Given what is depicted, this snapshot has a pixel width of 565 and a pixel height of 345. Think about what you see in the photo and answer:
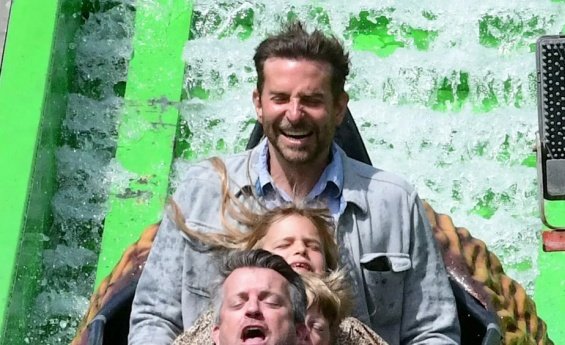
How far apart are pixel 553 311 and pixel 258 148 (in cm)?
187

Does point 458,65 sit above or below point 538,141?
above


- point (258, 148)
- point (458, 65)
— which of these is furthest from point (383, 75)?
point (258, 148)

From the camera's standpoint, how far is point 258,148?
175 inches

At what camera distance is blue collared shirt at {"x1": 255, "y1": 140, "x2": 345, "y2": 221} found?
4.35 m

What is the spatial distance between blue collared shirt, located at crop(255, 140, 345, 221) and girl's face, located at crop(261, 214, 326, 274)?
0.25 m

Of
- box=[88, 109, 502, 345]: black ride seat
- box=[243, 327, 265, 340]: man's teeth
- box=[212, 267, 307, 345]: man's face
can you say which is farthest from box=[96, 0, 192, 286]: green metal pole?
box=[243, 327, 265, 340]: man's teeth

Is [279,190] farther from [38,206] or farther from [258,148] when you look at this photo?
[38,206]

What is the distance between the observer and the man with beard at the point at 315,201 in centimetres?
429

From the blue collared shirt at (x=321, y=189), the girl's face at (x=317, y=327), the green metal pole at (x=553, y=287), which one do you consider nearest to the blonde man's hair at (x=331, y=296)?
the girl's face at (x=317, y=327)

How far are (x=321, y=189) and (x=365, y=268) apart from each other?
241mm

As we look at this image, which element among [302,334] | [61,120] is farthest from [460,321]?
[61,120]

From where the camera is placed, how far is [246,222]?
13.8ft

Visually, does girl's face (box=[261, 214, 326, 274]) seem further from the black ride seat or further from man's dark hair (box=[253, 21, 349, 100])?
the black ride seat

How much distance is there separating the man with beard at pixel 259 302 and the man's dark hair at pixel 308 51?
80cm
